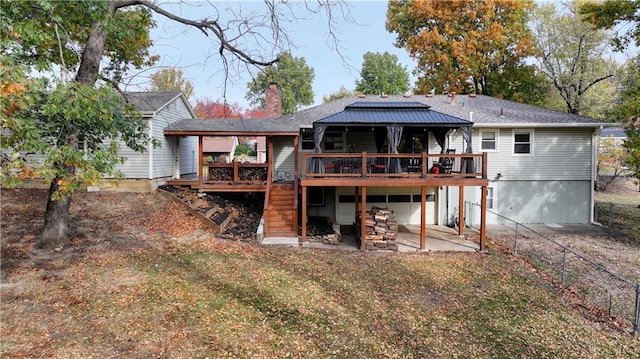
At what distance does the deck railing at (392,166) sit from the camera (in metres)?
10.7

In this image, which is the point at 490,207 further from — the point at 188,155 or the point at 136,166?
the point at 188,155

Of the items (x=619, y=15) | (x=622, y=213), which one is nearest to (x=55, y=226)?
(x=619, y=15)

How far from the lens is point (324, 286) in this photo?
7227 millimetres

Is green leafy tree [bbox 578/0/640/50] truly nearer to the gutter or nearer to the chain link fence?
the gutter

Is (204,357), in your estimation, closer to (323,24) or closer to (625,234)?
(323,24)

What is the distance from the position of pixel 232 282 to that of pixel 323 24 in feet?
19.2

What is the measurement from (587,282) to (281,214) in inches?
359

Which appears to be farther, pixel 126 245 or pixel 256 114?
pixel 256 114

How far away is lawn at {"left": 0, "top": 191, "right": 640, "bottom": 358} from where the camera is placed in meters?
4.91

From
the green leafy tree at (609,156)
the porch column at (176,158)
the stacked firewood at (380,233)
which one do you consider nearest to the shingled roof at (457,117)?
the porch column at (176,158)

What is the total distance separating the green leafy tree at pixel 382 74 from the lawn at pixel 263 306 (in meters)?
40.9

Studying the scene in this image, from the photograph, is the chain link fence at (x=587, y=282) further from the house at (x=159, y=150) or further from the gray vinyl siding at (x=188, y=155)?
the gray vinyl siding at (x=188, y=155)

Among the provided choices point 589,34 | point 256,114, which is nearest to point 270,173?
point 589,34

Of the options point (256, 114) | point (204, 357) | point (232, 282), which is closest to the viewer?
point (204, 357)
